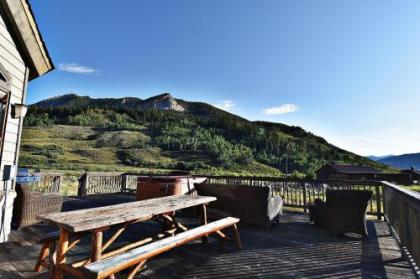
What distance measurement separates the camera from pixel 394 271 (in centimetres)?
298

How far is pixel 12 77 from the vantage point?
397 centimetres

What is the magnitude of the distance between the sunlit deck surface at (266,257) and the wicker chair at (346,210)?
19cm

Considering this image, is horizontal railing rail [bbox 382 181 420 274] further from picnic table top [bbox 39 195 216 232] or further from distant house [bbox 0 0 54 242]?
distant house [bbox 0 0 54 242]

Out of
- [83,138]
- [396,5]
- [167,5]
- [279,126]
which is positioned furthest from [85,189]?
[279,126]

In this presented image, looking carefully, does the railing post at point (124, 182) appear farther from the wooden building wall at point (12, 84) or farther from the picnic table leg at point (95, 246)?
the picnic table leg at point (95, 246)

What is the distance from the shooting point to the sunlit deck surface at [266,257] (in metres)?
2.89

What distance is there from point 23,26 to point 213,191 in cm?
442

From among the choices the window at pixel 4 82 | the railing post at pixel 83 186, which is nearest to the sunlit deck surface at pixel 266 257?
the window at pixel 4 82

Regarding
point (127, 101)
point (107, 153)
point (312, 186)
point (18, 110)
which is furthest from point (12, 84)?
point (127, 101)

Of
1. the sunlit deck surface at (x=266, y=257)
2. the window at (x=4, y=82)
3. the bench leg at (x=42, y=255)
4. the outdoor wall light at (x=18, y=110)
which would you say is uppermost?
the window at (x=4, y=82)

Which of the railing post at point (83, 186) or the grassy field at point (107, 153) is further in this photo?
the grassy field at point (107, 153)

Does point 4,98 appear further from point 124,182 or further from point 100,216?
point 124,182

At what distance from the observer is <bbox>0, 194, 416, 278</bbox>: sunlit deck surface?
289 centimetres

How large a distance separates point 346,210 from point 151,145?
179ft
